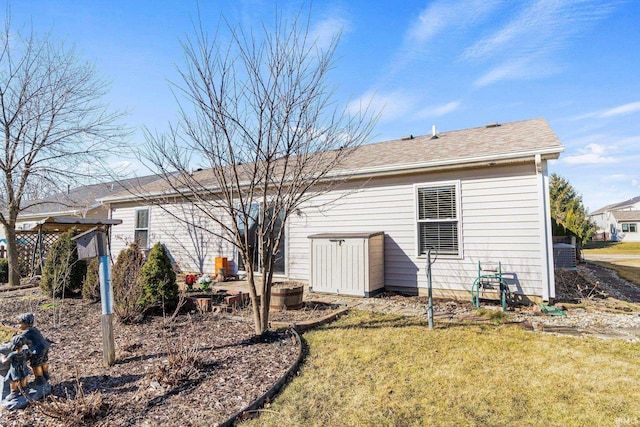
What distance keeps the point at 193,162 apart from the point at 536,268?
6064 millimetres

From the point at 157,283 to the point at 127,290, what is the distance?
1.38 ft

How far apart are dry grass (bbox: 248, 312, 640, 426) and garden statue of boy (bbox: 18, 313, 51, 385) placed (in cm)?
188

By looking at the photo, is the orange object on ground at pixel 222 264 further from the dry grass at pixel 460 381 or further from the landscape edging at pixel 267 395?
the landscape edging at pixel 267 395

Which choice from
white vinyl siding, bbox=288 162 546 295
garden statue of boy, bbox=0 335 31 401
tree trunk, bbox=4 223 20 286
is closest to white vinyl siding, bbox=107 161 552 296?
white vinyl siding, bbox=288 162 546 295

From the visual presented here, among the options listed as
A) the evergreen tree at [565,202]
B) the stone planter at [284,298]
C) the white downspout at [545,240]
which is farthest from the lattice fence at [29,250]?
the evergreen tree at [565,202]

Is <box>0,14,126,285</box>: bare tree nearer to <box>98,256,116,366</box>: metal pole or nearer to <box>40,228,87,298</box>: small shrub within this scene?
<box>40,228,87,298</box>: small shrub

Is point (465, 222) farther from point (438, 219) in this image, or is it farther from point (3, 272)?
point (3, 272)

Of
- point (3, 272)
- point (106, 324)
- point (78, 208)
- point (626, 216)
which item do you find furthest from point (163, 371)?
point (626, 216)

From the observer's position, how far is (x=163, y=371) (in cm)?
318

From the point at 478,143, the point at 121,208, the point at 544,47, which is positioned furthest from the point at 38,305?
the point at 544,47

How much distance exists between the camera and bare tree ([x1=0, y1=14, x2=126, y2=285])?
9820 millimetres

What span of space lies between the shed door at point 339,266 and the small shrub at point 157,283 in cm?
294

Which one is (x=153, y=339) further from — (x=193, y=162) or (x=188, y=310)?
(x=193, y=162)

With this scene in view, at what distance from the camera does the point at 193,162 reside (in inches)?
210
